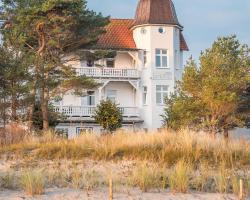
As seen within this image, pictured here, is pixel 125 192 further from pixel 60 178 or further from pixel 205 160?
pixel 205 160

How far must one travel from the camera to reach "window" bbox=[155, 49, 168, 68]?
4747 centimetres

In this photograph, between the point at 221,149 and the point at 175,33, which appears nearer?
the point at 221,149

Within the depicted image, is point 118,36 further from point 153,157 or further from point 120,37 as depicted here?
point 153,157

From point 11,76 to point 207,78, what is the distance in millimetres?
10917

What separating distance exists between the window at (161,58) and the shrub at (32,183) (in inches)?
1311

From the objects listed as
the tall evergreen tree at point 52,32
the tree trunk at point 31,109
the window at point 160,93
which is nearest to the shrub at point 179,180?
the tree trunk at point 31,109

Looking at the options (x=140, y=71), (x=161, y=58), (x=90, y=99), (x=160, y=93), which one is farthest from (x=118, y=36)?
(x=160, y=93)

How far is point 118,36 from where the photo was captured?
49.0 metres

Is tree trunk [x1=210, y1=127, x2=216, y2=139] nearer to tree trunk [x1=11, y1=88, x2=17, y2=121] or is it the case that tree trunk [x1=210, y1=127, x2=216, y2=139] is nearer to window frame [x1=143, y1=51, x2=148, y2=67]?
tree trunk [x1=11, y1=88, x2=17, y2=121]

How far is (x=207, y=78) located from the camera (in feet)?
101

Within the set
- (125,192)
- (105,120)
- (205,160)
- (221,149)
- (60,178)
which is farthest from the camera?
(105,120)

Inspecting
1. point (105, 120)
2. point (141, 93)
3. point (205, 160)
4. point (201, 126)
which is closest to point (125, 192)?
point (205, 160)

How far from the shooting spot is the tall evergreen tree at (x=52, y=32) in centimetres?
2923

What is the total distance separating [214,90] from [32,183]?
1746 centimetres
